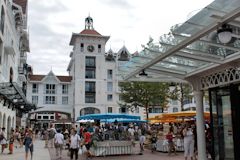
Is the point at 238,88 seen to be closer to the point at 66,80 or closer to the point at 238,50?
the point at 238,50

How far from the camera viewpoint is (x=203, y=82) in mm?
11758

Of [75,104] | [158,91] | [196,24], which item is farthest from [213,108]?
[75,104]

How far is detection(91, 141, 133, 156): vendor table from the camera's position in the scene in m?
Answer: 19.2

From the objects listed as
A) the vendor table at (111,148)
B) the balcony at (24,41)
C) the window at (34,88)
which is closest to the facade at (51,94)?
the window at (34,88)

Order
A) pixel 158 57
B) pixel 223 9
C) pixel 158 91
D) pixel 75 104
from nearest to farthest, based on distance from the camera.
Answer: pixel 223 9 → pixel 158 57 → pixel 158 91 → pixel 75 104

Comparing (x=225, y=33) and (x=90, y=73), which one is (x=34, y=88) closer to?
(x=90, y=73)

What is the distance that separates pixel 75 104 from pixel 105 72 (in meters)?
8.49

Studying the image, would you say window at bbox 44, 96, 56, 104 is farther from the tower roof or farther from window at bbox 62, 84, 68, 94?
the tower roof

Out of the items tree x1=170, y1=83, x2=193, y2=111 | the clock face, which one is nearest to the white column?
tree x1=170, y1=83, x2=193, y2=111

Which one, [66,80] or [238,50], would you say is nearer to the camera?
[238,50]

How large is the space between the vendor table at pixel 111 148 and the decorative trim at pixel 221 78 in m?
9.10

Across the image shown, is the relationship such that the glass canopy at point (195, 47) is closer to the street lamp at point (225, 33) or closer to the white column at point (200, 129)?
the street lamp at point (225, 33)

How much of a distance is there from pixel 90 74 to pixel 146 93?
26301 millimetres

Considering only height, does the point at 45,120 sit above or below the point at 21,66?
below
